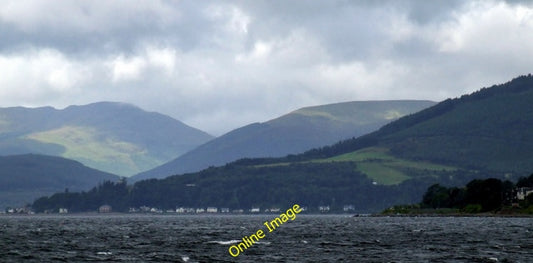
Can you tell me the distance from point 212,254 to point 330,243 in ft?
107

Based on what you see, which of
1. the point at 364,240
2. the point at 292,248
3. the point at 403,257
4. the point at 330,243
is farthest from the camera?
the point at 364,240

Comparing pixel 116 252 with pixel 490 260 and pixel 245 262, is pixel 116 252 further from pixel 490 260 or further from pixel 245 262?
pixel 490 260

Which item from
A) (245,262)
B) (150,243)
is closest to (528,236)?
(150,243)

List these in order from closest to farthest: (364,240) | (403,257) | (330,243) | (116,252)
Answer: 1. (403,257)
2. (116,252)
3. (330,243)
4. (364,240)

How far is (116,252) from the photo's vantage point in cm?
13612

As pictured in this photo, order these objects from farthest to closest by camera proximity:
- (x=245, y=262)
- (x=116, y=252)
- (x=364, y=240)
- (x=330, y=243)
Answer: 1. (x=364, y=240)
2. (x=330, y=243)
3. (x=116, y=252)
4. (x=245, y=262)

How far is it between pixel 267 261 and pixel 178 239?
183 feet

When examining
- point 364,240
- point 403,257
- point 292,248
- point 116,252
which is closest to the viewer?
point 403,257

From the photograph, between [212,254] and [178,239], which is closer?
[212,254]

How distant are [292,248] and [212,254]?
16830mm

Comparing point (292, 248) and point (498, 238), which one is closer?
point (292, 248)

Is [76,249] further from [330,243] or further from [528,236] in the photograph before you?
[528,236]

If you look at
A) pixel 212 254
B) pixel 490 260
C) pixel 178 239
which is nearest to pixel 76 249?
pixel 212 254

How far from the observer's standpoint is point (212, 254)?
433ft
